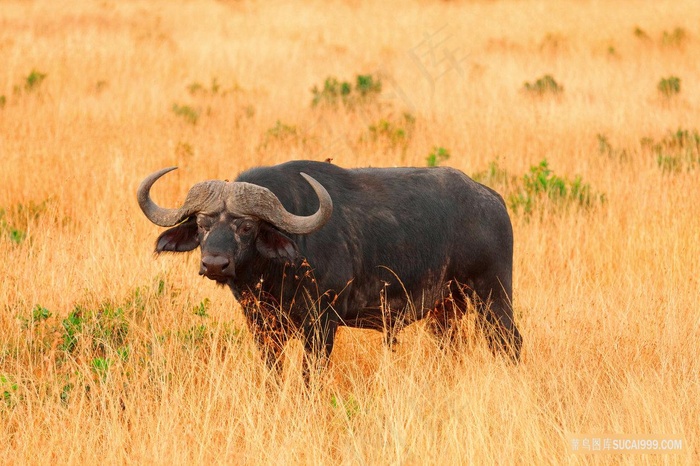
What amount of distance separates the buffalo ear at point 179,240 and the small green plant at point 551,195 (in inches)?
142

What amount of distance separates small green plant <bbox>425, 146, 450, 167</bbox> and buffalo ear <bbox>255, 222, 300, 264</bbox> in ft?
13.2

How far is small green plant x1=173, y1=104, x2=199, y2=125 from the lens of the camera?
447 inches

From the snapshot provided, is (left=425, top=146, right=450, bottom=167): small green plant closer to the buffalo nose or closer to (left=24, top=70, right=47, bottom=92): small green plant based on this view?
the buffalo nose

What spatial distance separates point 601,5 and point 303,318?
67.6ft

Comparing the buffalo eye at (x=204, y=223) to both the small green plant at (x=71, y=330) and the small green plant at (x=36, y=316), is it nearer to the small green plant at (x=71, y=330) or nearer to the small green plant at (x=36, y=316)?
the small green plant at (x=71, y=330)

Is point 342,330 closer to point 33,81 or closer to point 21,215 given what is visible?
point 21,215

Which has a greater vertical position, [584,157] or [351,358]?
[584,157]

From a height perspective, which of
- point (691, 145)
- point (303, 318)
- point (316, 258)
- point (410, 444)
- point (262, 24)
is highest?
point (262, 24)

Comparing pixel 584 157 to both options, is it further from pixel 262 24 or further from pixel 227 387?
pixel 262 24

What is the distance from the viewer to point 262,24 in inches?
779

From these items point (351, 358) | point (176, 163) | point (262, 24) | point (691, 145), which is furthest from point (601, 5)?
point (351, 358)

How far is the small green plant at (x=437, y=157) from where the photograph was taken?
880cm

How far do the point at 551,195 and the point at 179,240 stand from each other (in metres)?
4.05

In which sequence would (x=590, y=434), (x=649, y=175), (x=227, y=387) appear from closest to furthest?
1. (x=590, y=434)
2. (x=227, y=387)
3. (x=649, y=175)
